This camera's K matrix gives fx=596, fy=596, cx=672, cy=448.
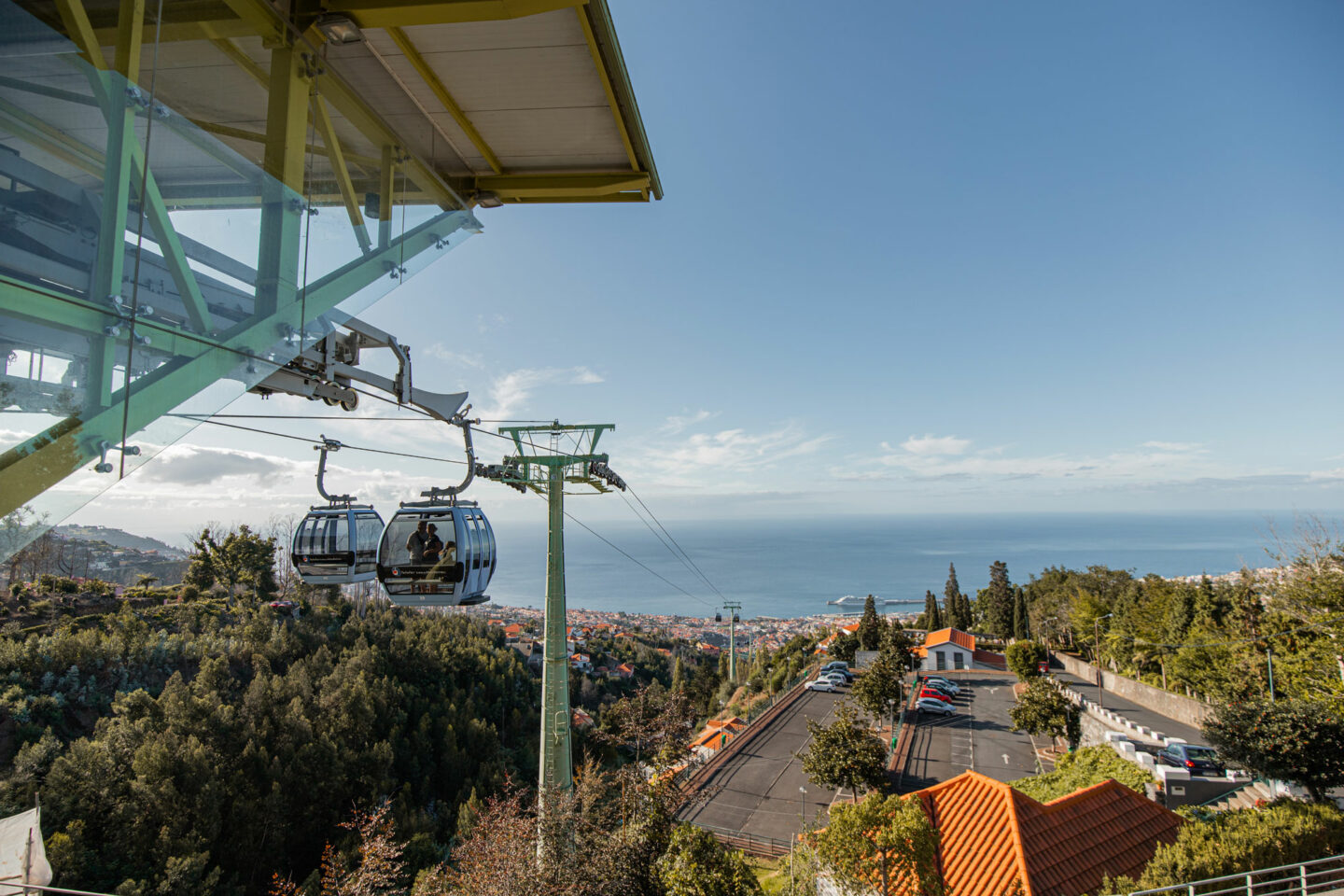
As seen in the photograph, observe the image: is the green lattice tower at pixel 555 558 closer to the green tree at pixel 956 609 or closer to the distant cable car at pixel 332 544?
the distant cable car at pixel 332 544

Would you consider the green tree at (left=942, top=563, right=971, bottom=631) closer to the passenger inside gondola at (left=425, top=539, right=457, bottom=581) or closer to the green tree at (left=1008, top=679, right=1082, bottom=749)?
the green tree at (left=1008, top=679, right=1082, bottom=749)

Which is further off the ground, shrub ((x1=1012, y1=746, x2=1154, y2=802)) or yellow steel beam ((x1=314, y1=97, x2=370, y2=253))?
yellow steel beam ((x1=314, y1=97, x2=370, y2=253))

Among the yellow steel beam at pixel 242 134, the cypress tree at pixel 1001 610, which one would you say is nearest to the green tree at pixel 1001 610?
the cypress tree at pixel 1001 610

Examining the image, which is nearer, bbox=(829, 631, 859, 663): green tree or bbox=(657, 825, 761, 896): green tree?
bbox=(657, 825, 761, 896): green tree

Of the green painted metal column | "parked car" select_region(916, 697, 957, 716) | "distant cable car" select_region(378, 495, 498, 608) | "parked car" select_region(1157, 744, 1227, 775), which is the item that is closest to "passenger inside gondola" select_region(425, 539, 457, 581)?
"distant cable car" select_region(378, 495, 498, 608)

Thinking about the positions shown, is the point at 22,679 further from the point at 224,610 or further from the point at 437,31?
the point at 437,31

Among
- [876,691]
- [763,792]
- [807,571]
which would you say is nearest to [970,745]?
[876,691]

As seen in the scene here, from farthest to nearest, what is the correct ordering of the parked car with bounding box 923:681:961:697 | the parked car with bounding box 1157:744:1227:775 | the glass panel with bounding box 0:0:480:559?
the parked car with bounding box 923:681:961:697, the parked car with bounding box 1157:744:1227:775, the glass panel with bounding box 0:0:480:559
